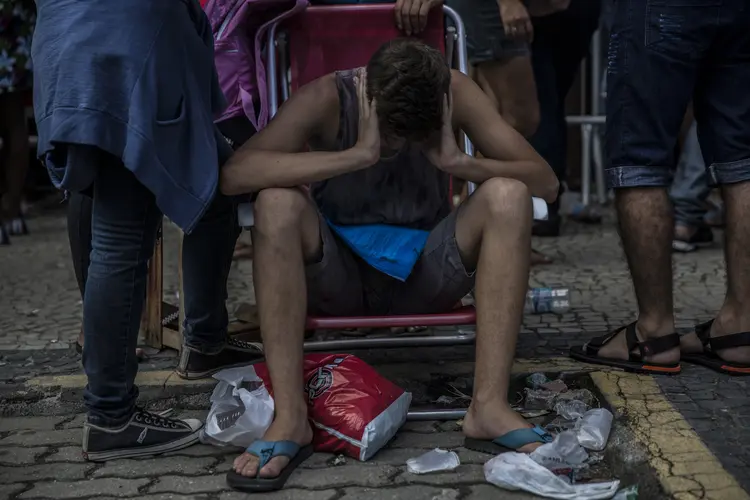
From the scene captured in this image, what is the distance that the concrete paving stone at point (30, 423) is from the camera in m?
3.39

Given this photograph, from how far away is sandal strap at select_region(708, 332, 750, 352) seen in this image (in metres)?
3.46

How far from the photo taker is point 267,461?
281cm

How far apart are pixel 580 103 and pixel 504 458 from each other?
244 inches

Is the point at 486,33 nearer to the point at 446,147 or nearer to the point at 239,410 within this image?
the point at 446,147

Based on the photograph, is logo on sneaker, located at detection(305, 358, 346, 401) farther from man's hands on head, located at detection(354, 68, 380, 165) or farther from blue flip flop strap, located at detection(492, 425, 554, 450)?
man's hands on head, located at detection(354, 68, 380, 165)

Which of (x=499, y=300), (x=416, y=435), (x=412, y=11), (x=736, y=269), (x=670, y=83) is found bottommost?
(x=416, y=435)

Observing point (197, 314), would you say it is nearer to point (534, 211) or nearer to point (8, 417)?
point (8, 417)

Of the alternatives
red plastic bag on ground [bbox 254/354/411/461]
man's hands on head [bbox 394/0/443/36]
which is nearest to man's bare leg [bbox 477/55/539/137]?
man's hands on head [bbox 394/0/443/36]

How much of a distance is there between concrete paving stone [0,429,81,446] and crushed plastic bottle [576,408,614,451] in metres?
1.56

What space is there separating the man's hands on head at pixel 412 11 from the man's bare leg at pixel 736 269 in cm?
122

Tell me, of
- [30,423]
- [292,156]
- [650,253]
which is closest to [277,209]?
[292,156]

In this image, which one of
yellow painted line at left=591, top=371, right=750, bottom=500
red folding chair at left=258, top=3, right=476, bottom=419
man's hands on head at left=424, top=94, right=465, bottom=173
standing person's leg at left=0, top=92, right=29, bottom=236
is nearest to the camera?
yellow painted line at left=591, top=371, right=750, bottom=500

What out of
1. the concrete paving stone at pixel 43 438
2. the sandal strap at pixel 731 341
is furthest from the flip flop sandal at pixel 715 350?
the concrete paving stone at pixel 43 438

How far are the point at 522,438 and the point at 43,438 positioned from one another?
154 cm
